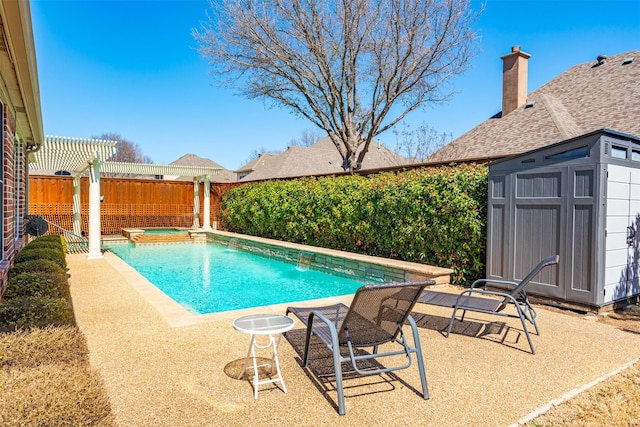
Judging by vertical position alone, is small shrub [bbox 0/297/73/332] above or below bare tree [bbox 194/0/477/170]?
below

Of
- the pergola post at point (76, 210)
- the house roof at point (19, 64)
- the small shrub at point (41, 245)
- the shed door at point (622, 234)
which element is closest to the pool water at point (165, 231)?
the pergola post at point (76, 210)

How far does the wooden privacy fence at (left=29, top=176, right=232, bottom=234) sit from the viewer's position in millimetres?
17594

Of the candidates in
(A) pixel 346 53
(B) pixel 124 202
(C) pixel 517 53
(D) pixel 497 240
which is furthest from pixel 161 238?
(C) pixel 517 53

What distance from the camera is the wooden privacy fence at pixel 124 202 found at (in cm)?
1759

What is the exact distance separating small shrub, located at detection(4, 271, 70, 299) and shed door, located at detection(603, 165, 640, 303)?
22.8ft

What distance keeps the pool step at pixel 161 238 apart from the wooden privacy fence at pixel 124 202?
2.75 metres

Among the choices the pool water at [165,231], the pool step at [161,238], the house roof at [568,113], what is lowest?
the pool step at [161,238]

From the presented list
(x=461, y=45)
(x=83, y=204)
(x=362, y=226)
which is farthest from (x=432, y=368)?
(x=83, y=204)

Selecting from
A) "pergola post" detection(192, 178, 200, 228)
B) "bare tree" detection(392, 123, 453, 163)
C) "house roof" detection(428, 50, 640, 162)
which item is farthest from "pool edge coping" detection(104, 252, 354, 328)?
"bare tree" detection(392, 123, 453, 163)

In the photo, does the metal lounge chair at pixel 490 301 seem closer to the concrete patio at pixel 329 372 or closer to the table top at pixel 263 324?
the concrete patio at pixel 329 372

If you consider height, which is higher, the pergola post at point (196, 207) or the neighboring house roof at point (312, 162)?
the neighboring house roof at point (312, 162)

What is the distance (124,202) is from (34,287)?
16801 mm

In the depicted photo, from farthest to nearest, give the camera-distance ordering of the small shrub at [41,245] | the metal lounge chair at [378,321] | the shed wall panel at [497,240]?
the small shrub at [41,245], the shed wall panel at [497,240], the metal lounge chair at [378,321]

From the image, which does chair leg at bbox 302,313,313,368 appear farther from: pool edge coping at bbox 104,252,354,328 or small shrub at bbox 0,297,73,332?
small shrub at bbox 0,297,73,332
